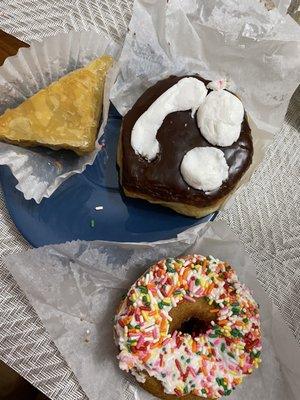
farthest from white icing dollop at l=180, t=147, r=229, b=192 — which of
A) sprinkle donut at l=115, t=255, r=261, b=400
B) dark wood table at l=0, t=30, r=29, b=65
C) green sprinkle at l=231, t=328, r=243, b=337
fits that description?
dark wood table at l=0, t=30, r=29, b=65

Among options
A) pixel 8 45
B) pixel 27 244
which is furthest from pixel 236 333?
pixel 8 45

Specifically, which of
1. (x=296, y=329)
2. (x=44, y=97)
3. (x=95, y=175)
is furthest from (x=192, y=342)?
(x=44, y=97)

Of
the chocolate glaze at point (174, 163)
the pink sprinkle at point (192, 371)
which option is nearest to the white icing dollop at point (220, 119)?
the chocolate glaze at point (174, 163)

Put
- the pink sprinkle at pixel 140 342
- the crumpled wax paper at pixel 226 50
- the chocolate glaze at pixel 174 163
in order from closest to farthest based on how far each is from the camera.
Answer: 1. the pink sprinkle at pixel 140 342
2. the chocolate glaze at pixel 174 163
3. the crumpled wax paper at pixel 226 50

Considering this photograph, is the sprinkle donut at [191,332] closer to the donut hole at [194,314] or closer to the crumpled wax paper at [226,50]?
the donut hole at [194,314]

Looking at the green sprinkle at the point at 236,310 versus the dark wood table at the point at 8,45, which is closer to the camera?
the green sprinkle at the point at 236,310

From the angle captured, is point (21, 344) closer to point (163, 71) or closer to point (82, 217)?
point (82, 217)

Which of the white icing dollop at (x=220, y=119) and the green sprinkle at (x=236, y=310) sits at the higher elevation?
the white icing dollop at (x=220, y=119)
